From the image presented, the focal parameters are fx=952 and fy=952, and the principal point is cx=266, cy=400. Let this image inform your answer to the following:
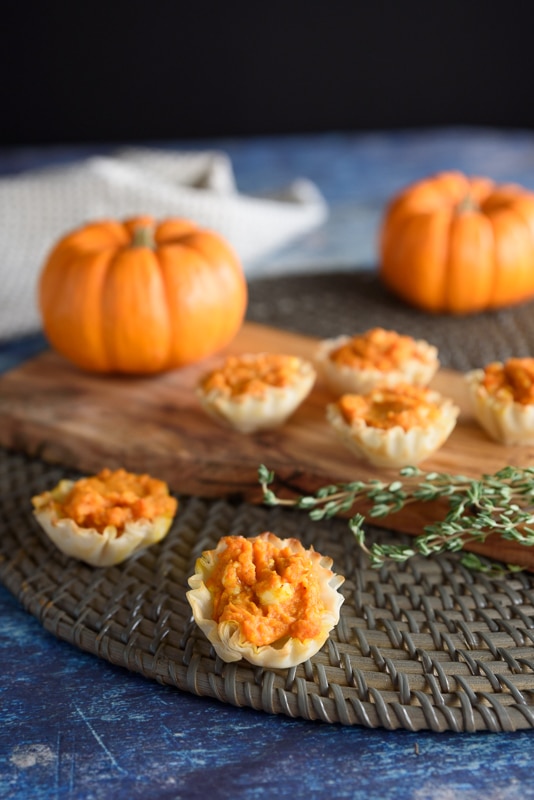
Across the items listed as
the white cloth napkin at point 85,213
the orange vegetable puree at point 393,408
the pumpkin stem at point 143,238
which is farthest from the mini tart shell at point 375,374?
the white cloth napkin at point 85,213

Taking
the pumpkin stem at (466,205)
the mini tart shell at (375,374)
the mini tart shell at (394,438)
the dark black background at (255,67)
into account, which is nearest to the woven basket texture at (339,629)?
the mini tart shell at (394,438)

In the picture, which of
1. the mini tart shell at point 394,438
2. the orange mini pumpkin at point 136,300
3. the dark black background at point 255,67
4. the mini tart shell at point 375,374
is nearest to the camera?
the mini tart shell at point 394,438

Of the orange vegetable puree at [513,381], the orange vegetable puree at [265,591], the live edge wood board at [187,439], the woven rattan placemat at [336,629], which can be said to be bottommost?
the woven rattan placemat at [336,629]

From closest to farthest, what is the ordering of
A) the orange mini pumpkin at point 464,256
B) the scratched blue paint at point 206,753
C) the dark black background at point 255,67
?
the scratched blue paint at point 206,753 → the orange mini pumpkin at point 464,256 → the dark black background at point 255,67

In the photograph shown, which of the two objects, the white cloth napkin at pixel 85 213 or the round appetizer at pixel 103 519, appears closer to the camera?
the round appetizer at pixel 103 519

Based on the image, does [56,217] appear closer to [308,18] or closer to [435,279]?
[435,279]

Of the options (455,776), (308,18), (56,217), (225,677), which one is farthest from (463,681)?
(308,18)

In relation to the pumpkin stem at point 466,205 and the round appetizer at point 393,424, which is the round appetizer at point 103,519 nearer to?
the round appetizer at point 393,424

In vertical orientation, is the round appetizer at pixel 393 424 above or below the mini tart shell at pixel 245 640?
above
